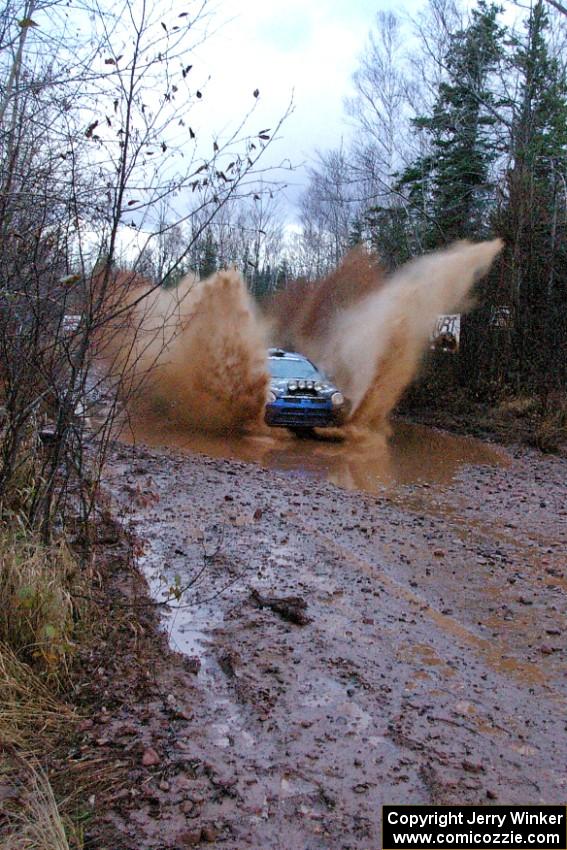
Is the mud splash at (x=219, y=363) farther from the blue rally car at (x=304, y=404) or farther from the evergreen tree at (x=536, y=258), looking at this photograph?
the evergreen tree at (x=536, y=258)

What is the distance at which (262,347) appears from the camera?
15023mm

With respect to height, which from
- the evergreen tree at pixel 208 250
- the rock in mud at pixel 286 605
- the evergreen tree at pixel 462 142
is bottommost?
the rock in mud at pixel 286 605

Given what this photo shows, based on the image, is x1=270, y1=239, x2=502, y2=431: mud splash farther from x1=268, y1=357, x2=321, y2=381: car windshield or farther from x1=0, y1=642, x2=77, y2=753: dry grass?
x1=0, y1=642, x2=77, y2=753: dry grass

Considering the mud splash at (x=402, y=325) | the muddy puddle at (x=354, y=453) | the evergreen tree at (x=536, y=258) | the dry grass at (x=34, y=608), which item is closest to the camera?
the dry grass at (x=34, y=608)

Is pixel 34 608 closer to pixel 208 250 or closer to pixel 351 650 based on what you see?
pixel 351 650

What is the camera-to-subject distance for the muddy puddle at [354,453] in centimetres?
1088

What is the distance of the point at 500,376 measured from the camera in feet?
56.1

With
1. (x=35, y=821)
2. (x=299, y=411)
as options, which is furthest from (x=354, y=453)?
(x=35, y=821)

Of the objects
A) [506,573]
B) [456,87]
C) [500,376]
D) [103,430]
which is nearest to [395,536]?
[506,573]

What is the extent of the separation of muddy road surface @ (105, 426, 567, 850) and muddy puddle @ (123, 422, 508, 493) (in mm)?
936

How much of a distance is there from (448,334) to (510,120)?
29.4ft

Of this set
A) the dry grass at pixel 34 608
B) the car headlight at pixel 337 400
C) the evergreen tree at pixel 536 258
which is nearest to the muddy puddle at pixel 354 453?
the car headlight at pixel 337 400

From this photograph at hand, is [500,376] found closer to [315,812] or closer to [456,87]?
[456,87]

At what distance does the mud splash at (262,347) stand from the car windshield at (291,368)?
1.92ft
